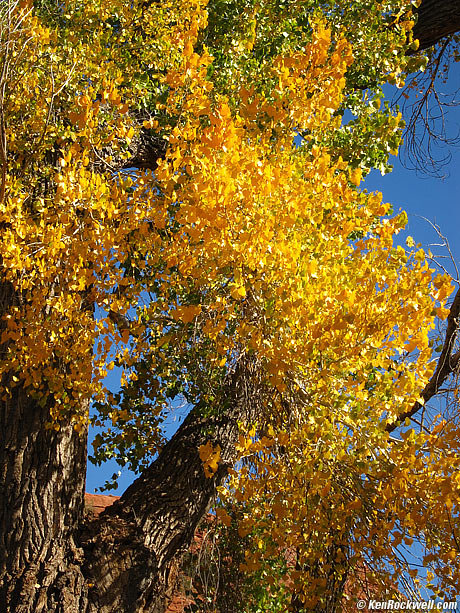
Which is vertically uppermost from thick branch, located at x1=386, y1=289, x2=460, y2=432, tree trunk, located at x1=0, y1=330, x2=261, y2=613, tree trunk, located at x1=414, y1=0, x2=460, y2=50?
tree trunk, located at x1=414, y1=0, x2=460, y2=50

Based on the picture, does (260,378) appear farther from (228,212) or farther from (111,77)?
(111,77)

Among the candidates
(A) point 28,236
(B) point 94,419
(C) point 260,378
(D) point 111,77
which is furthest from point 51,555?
(D) point 111,77

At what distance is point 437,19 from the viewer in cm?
686

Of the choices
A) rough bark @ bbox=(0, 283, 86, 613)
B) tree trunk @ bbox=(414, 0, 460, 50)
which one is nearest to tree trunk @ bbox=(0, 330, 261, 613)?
rough bark @ bbox=(0, 283, 86, 613)

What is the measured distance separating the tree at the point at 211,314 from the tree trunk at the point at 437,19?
0.48 metres

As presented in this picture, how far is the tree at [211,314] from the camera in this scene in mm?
3863

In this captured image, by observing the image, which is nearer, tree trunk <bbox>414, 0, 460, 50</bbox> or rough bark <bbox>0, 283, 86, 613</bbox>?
rough bark <bbox>0, 283, 86, 613</bbox>

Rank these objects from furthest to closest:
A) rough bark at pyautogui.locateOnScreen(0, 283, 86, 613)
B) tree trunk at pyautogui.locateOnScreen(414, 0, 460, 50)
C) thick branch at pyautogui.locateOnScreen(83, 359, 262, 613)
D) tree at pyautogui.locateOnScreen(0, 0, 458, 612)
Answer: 1. tree trunk at pyautogui.locateOnScreen(414, 0, 460, 50)
2. thick branch at pyautogui.locateOnScreen(83, 359, 262, 613)
3. rough bark at pyautogui.locateOnScreen(0, 283, 86, 613)
4. tree at pyautogui.locateOnScreen(0, 0, 458, 612)

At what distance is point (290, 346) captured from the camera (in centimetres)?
393

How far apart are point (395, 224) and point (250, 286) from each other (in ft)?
3.52

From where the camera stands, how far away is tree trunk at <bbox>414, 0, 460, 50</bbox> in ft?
22.1

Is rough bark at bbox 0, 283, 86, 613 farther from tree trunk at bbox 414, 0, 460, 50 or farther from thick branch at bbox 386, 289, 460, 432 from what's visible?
tree trunk at bbox 414, 0, 460, 50

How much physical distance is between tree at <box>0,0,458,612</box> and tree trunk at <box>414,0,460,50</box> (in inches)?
19.1

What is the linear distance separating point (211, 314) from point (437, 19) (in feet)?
15.2
